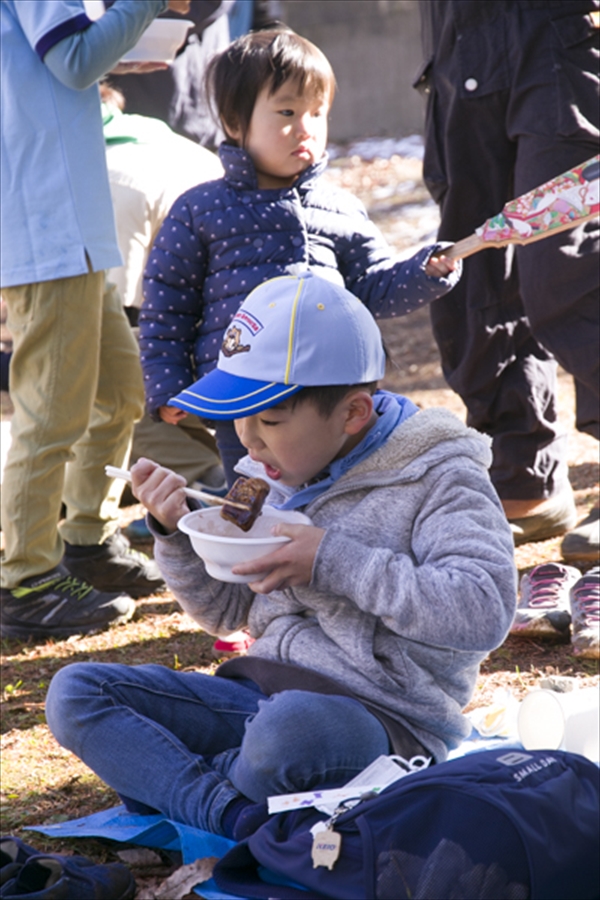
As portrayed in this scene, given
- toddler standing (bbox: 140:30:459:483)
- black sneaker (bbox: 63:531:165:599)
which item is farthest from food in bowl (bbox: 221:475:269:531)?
black sneaker (bbox: 63:531:165:599)

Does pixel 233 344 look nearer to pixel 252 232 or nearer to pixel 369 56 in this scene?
pixel 252 232

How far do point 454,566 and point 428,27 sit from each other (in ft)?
8.57

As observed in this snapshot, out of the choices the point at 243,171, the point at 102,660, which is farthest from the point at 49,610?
the point at 243,171

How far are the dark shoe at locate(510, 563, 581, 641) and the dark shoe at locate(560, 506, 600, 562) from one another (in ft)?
0.48

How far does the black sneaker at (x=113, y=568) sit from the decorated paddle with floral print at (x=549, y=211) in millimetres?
1819

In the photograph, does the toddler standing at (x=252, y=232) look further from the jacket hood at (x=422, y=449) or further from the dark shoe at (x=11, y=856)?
the dark shoe at (x=11, y=856)

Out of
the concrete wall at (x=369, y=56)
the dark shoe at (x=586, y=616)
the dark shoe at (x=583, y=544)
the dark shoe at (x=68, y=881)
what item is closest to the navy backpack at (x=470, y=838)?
the dark shoe at (x=68, y=881)

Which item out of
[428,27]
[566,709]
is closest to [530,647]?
[566,709]

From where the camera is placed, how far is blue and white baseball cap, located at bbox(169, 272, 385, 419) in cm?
240

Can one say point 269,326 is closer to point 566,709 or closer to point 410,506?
point 410,506

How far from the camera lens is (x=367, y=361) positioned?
8.13 ft

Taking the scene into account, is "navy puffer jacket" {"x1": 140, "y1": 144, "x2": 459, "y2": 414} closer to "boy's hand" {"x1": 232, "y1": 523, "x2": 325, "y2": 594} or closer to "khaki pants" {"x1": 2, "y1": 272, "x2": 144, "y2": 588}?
"khaki pants" {"x1": 2, "y1": 272, "x2": 144, "y2": 588}

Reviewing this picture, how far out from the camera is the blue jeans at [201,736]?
2.33m

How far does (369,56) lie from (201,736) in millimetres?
15988
